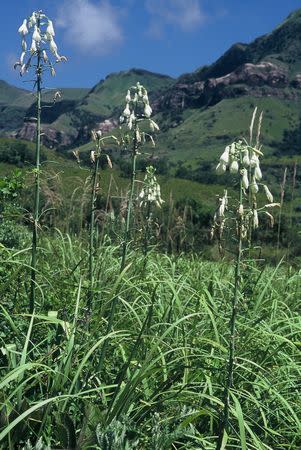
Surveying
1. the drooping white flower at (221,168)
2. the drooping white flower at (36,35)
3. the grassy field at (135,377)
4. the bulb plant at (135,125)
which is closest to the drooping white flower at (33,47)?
the drooping white flower at (36,35)

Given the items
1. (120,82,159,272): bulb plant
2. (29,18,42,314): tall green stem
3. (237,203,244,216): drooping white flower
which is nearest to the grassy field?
(29,18,42,314): tall green stem

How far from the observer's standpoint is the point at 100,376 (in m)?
3.87

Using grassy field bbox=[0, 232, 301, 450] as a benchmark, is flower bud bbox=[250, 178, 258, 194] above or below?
above

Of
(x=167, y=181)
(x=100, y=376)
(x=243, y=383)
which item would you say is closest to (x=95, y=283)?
(x=100, y=376)

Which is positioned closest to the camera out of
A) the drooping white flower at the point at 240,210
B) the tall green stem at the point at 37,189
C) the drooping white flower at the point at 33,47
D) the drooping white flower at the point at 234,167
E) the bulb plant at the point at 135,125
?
the drooping white flower at the point at 240,210

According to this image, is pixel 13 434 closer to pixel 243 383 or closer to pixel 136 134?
pixel 243 383

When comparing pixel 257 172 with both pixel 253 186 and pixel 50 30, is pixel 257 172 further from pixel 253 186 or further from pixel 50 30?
pixel 50 30

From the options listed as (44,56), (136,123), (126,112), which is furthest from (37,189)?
(126,112)

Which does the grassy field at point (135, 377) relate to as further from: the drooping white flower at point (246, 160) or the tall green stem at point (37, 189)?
the drooping white flower at point (246, 160)

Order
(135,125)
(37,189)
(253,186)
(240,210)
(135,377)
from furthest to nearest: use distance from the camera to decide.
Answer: (135,125) < (37,189) < (253,186) < (135,377) < (240,210)

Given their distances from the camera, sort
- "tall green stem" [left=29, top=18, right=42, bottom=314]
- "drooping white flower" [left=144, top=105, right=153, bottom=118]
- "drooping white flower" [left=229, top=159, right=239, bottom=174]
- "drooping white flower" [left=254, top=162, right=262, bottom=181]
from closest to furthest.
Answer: "drooping white flower" [left=229, top=159, right=239, bottom=174]
"drooping white flower" [left=254, top=162, right=262, bottom=181]
"tall green stem" [left=29, top=18, right=42, bottom=314]
"drooping white flower" [left=144, top=105, right=153, bottom=118]

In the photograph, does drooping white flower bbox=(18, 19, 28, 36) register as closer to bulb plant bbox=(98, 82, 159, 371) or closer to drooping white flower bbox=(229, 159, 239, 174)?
bulb plant bbox=(98, 82, 159, 371)

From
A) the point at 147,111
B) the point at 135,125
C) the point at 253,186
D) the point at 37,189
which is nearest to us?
the point at 253,186

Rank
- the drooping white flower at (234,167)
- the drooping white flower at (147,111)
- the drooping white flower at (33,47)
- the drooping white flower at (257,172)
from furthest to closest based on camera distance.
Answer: the drooping white flower at (147,111)
the drooping white flower at (33,47)
the drooping white flower at (257,172)
the drooping white flower at (234,167)
